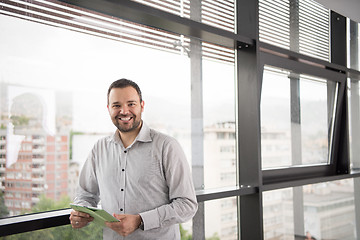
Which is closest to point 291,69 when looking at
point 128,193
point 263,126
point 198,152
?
point 263,126

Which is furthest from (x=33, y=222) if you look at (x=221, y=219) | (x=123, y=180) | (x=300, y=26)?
(x=300, y=26)

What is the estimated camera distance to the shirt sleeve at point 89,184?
2045 millimetres

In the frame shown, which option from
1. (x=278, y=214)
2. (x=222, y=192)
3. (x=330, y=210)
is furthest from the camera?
(x=330, y=210)

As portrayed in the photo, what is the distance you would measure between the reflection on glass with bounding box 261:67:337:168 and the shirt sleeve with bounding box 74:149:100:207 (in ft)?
5.23

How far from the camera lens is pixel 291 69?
11.0 ft

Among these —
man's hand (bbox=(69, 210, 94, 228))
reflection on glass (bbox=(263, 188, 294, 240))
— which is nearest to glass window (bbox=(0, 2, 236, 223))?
man's hand (bbox=(69, 210, 94, 228))

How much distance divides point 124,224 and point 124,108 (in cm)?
61

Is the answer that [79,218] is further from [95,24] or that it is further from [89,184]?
[95,24]

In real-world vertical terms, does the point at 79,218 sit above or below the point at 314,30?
below

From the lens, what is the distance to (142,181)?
202cm

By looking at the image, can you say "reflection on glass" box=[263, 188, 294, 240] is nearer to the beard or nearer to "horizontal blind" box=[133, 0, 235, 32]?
"horizontal blind" box=[133, 0, 235, 32]

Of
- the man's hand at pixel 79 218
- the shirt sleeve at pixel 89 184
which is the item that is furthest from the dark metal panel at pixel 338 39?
the man's hand at pixel 79 218

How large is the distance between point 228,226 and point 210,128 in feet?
2.59

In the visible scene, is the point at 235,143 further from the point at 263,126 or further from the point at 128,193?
the point at 128,193
